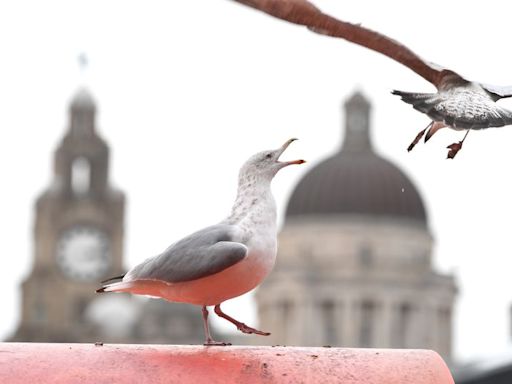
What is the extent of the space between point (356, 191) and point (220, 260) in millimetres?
138559

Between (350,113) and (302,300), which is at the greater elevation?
(350,113)

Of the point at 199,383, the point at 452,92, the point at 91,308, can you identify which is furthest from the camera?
the point at 91,308

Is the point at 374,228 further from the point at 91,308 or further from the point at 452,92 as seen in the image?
the point at 452,92

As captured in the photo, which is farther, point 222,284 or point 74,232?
point 74,232

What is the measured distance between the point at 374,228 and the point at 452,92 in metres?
136

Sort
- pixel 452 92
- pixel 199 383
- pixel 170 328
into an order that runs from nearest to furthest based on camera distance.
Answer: pixel 199 383
pixel 452 92
pixel 170 328

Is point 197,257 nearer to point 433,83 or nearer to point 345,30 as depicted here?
point 345,30

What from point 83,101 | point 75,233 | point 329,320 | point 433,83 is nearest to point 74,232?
point 75,233

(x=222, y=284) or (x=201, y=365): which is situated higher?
(x=222, y=284)

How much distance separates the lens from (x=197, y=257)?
10.4 m

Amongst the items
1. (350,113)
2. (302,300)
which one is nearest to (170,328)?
(302,300)

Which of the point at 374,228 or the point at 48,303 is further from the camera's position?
the point at 48,303

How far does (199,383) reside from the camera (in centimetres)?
1013

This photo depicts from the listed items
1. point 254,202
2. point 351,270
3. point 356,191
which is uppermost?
point 254,202
